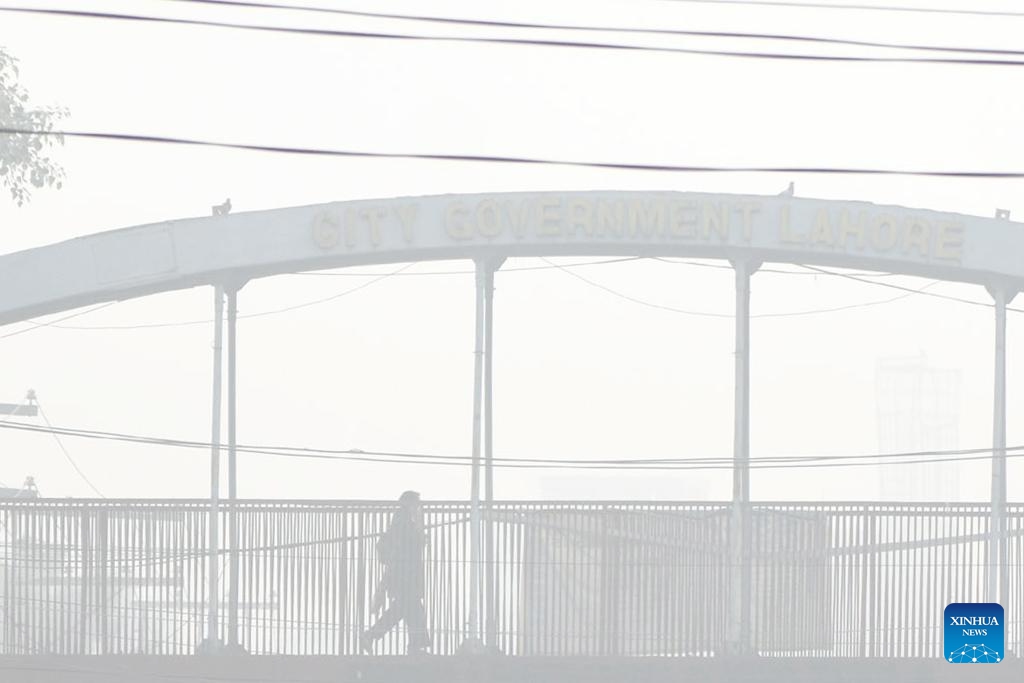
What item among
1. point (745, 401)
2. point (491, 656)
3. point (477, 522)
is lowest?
point (491, 656)

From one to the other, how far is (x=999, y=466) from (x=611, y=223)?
539 centimetres

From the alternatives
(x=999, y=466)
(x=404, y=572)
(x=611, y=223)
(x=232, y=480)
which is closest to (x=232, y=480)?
(x=232, y=480)

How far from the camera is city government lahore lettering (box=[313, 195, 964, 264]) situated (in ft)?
65.8

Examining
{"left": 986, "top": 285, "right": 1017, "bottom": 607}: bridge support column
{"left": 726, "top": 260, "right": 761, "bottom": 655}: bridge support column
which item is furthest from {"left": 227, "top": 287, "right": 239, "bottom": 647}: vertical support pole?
{"left": 986, "top": 285, "right": 1017, "bottom": 607}: bridge support column

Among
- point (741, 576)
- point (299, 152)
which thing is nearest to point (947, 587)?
point (741, 576)

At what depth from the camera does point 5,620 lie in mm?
20234

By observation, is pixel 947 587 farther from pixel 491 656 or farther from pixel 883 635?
pixel 491 656

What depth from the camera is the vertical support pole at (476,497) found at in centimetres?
2014

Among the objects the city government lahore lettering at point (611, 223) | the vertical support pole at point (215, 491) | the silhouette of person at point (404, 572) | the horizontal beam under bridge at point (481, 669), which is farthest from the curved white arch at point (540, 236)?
the horizontal beam under bridge at point (481, 669)

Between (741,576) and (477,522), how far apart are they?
9.87 ft

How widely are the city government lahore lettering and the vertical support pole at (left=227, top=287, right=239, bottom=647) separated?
1.81 metres

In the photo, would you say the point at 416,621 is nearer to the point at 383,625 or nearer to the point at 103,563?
the point at 383,625

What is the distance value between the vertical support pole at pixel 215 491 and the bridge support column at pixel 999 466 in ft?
28.0

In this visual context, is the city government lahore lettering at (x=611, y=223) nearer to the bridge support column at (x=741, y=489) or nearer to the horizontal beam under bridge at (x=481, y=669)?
the bridge support column at (x=741, y=489)
